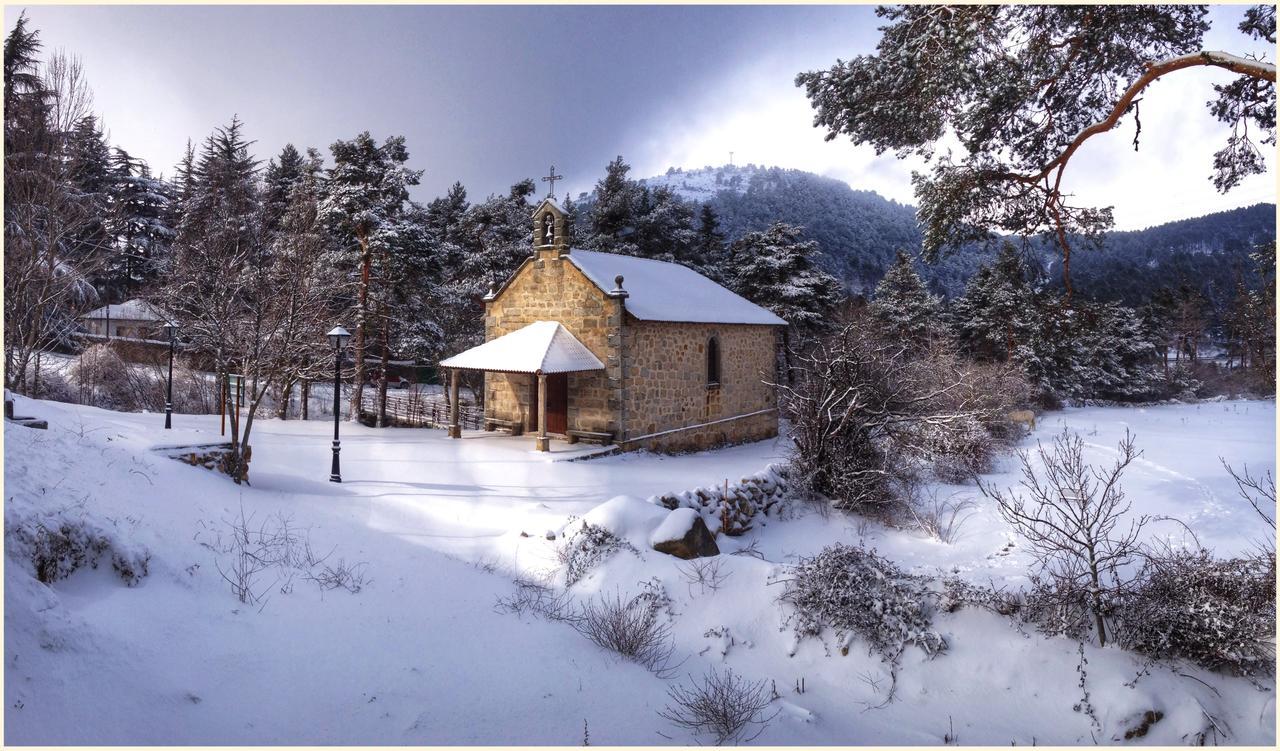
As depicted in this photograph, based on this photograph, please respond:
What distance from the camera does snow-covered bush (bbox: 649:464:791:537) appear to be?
10461mm

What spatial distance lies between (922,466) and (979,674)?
9.43 metres

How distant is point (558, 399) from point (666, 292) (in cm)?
515

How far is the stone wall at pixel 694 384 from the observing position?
18.1 m

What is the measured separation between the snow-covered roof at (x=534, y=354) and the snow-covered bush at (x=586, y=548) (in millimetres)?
7759

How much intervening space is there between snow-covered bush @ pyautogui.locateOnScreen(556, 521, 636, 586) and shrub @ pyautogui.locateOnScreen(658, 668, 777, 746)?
2769mm

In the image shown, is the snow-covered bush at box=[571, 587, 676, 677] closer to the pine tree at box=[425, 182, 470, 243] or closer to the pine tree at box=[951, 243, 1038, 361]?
the pine tree at box=[951, 243, 1038, 361]

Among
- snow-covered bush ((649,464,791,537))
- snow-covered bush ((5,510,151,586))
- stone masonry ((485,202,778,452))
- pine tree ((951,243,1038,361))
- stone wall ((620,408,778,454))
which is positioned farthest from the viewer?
pine tree ((951,243,1038,361))

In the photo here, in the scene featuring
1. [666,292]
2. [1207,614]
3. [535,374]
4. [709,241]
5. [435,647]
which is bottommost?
[435,647]

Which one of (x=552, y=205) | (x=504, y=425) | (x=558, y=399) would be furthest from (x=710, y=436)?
(x=552, y=205)

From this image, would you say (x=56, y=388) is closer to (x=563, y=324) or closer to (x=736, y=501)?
(x=563, y=324)

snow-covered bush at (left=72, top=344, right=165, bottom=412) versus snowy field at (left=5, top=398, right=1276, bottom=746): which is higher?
snow-covered bush at (left=72, top=344, right=165, bottom=412)

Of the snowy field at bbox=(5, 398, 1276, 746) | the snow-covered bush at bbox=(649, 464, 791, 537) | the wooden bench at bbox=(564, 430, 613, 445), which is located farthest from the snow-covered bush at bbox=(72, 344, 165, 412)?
the snow-covered bush at bbox=(649, 464, 791, 537)

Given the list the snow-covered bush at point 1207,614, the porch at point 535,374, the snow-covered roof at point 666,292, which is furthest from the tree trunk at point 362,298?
the snow-covered bush at point 1207,614

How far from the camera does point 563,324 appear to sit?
1877 centimetres
